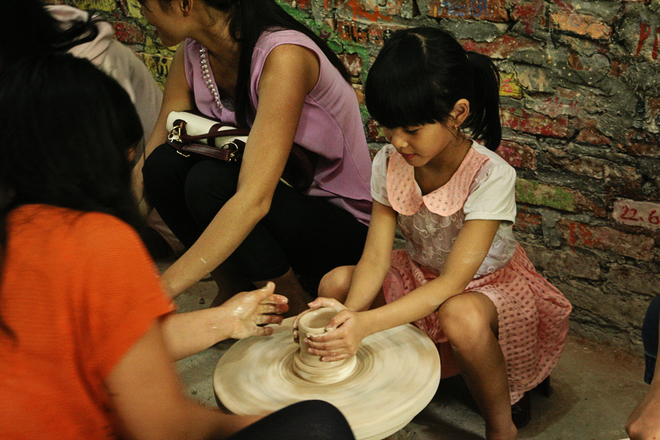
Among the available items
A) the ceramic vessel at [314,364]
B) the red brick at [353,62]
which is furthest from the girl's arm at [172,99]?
the ceramic vessel at [314,364]

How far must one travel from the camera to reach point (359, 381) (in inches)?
57.2

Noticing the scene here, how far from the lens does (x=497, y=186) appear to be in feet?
5.53

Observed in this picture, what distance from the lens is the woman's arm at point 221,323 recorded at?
1510mm

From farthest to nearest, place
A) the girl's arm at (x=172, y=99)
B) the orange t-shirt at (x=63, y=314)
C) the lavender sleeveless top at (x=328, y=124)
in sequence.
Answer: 1. the girl's arm at (x=172, y=99)
2. the lavender sleeveless top at (x=328, y=124)
3. the orange t-shirt at (x=63, y=314)

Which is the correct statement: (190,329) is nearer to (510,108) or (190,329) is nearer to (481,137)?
(481,137)

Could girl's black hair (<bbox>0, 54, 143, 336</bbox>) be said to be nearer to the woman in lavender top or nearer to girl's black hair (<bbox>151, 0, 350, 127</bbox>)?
the woman in lavender top

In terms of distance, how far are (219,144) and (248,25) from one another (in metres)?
0.40

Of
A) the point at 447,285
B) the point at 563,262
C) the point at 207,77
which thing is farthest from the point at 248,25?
the point at 563,262

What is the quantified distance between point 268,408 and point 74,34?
4.78 ft

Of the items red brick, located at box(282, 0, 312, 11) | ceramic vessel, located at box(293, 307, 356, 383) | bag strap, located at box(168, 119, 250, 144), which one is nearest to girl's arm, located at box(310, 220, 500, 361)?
ceramic vessel, located at box(293, 307, 356, 383)

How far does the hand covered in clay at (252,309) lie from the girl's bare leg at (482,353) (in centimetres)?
46

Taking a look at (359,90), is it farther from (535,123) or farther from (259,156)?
(259,156)

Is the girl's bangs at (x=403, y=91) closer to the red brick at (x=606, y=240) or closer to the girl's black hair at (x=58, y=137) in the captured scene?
the girl's black hair at (x=58, y=137)

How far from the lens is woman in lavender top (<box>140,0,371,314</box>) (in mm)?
1866
